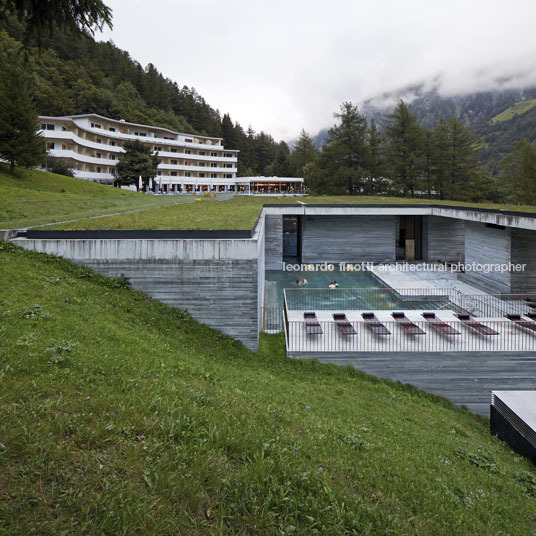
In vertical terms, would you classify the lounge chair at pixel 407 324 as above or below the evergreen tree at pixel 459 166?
below

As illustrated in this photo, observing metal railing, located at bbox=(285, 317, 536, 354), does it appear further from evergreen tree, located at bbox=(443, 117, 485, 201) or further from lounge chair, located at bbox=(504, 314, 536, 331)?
evergreen tree, located at bbox=(443, 117, 485, 201)

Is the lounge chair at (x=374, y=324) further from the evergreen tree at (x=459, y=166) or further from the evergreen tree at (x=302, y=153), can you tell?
the evergreen tree at (x=302, y=153)

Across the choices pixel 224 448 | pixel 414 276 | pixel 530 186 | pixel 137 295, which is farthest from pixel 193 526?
pixel 530 186

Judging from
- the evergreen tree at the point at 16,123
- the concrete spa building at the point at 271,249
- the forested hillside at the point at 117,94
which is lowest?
the concrete spa building at the point at 271,249

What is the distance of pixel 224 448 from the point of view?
12.9 ft

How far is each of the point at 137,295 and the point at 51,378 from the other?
19.1 feet

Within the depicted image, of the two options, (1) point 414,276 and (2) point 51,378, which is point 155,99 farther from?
Result: (2) point 51,378

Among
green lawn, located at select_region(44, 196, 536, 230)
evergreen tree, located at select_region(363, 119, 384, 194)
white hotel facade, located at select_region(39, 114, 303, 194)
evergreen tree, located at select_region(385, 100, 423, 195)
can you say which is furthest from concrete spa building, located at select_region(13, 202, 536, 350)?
white hotel facade, located at select_region(39, 114, 303, 194)

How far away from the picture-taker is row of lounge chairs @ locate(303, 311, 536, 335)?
1180cm

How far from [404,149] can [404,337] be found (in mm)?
40116

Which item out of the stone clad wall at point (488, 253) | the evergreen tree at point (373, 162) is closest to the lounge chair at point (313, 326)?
the stone clad wall at point (488, 253)

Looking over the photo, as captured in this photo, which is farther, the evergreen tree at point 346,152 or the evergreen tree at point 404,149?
the evergreen tree at point 404,149

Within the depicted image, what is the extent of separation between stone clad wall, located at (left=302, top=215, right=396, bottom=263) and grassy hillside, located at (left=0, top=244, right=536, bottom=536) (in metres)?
20.0

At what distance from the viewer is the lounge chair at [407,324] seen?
38.7 feet
